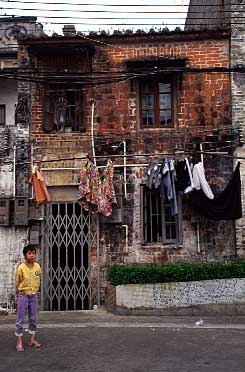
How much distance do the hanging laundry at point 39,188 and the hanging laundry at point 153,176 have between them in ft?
8.42

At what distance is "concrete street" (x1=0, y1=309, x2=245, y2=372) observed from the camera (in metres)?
6.76

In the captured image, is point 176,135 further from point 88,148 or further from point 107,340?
point 107,340

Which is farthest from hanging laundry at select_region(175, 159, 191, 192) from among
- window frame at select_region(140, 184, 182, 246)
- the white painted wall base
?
the white painted wall base

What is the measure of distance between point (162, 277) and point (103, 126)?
13.8 feet

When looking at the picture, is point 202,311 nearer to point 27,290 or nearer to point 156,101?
point 27,290

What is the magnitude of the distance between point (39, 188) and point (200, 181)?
3.98 metres

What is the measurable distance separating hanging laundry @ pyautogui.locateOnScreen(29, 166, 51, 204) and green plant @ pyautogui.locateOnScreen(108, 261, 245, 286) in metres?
2.63

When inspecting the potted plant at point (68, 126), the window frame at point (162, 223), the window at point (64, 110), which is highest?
the window at point (64, 110)

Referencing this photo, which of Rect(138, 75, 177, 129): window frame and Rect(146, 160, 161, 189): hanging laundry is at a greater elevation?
Rect(138, 75, 177, 129): window frame

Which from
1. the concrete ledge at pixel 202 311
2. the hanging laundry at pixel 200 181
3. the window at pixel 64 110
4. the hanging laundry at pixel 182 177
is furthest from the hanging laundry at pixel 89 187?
the concrete ledge at pixel 202 311

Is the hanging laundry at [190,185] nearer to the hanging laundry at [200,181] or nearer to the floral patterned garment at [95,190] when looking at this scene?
the hanging laundry at [200,181]

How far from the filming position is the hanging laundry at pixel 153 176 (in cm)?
1178

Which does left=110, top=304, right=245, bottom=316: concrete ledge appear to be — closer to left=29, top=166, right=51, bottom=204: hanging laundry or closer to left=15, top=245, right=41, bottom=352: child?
left=15, top=245, right=41, bottom=352: child

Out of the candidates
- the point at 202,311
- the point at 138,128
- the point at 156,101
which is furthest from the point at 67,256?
the point at 156,101
